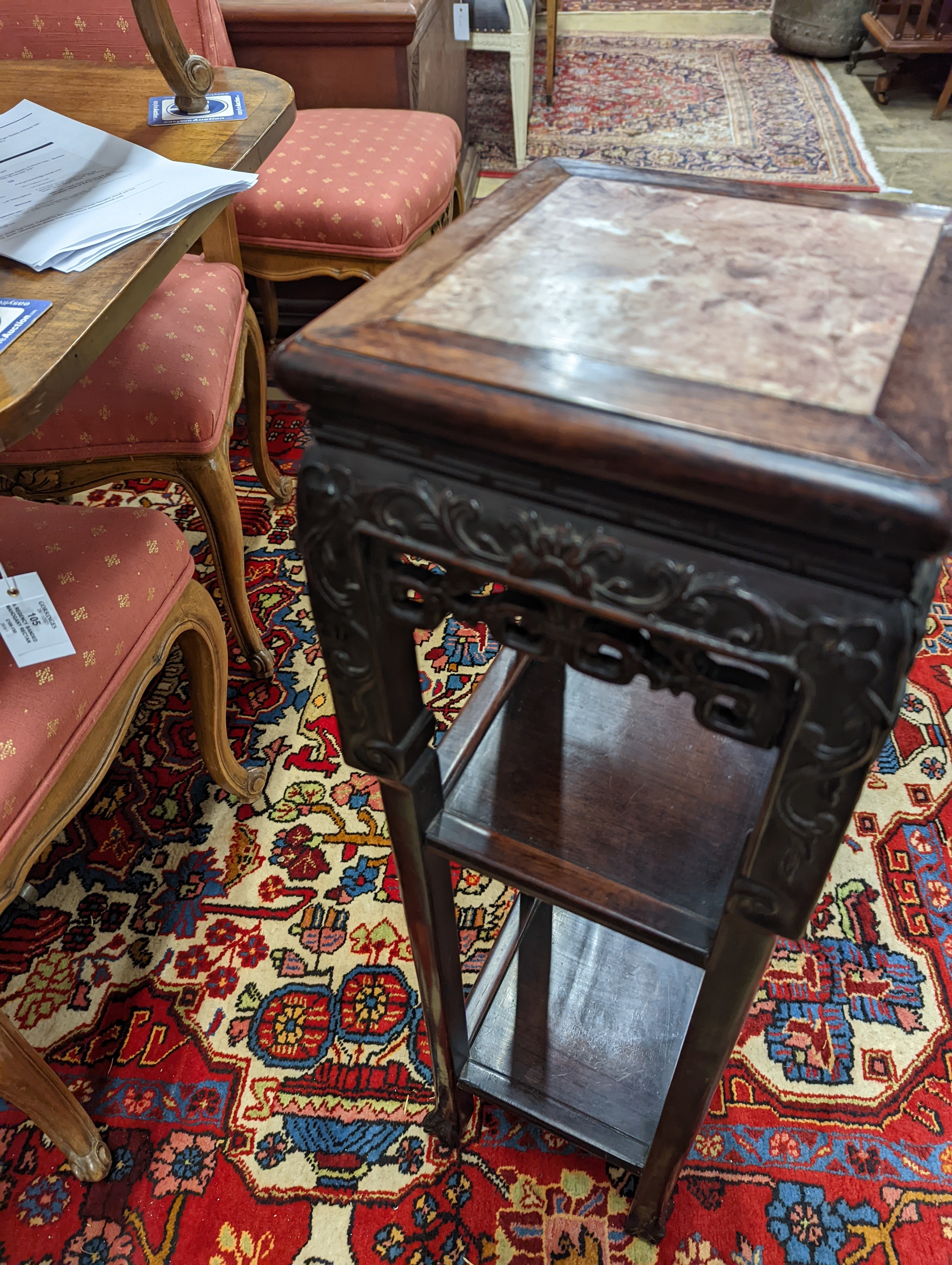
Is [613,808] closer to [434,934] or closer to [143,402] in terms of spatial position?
[434,934]

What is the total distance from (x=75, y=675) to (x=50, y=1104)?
0.52m

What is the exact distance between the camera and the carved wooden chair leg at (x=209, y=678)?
3.90ft

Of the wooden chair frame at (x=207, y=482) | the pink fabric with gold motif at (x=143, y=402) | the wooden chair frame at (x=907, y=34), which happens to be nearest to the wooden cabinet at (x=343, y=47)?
the wooden chair frame at (x=207, y=482)

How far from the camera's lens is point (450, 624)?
71.7 inches

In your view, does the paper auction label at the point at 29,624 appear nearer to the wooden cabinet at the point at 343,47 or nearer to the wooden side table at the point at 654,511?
the wooden side table at the point at 654,511

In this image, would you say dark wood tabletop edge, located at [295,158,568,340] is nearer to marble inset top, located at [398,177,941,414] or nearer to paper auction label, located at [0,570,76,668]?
marble inset top, located at [398,177,941,414]

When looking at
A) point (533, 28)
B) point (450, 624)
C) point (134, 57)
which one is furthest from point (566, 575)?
point (533, 28)

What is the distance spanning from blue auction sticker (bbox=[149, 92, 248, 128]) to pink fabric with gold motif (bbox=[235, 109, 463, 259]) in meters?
0.44

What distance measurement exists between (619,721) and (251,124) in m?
1.15

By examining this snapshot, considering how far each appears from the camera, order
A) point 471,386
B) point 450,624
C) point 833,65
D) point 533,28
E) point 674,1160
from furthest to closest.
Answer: point 833,65 → point 533,28 → point 450,624 → point 674,1160 → point 471,386

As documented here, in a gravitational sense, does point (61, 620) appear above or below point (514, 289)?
below

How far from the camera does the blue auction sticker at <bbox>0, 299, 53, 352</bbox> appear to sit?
Result: 0.91m

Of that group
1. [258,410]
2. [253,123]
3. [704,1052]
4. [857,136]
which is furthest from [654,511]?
[857,136]

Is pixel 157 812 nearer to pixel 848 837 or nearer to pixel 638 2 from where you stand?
pixel 848 837
